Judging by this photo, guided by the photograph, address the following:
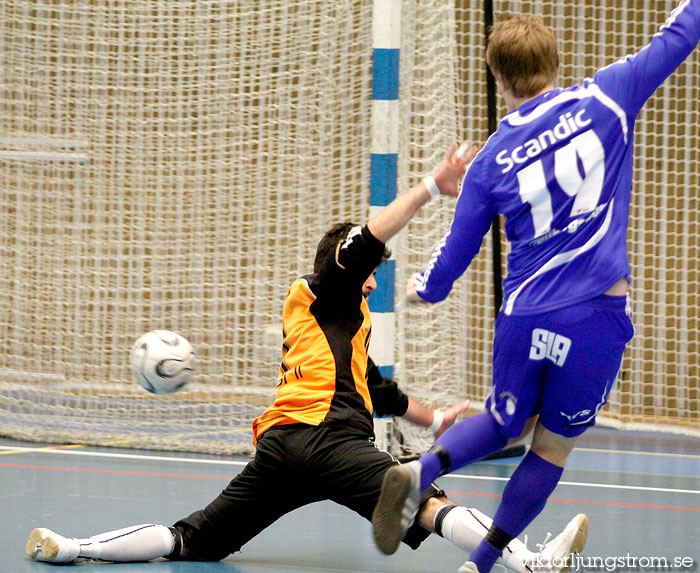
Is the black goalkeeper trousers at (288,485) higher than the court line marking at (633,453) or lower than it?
higher

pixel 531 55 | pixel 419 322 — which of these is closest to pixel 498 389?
pixel 531 55

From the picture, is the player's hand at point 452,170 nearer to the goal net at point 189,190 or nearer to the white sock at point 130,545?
the white sock at point 130,545

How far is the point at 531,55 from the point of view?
2.50 metres

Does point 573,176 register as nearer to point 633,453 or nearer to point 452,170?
point 452,170

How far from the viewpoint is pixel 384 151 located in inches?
202

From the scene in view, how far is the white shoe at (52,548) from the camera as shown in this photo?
300cm

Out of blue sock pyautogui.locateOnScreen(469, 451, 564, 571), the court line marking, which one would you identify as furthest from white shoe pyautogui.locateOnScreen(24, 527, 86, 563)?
the court line marking

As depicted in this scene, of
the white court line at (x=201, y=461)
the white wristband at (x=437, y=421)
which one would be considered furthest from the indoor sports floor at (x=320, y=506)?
the white wristband at (x=437, y=421)

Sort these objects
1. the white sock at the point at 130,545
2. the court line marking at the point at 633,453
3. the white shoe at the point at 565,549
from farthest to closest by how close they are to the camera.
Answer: the court line marking at the point at 633,453
the white sock at the point at 130,545
the white shoe at the point at 565,549

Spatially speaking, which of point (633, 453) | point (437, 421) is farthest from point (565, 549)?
point (633, 453)

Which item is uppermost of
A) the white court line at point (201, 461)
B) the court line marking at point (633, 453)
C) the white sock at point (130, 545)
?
the white sock at point (130, 545)

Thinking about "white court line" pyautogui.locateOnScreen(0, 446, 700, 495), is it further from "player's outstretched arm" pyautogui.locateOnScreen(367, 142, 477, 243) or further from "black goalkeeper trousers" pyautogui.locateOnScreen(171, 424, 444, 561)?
"player's outstretched arm" pyautogui.locateOnScreen(367, 142, 477, 243)

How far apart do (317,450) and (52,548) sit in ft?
2.93

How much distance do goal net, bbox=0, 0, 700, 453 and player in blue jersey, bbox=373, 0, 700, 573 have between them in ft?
9.86
